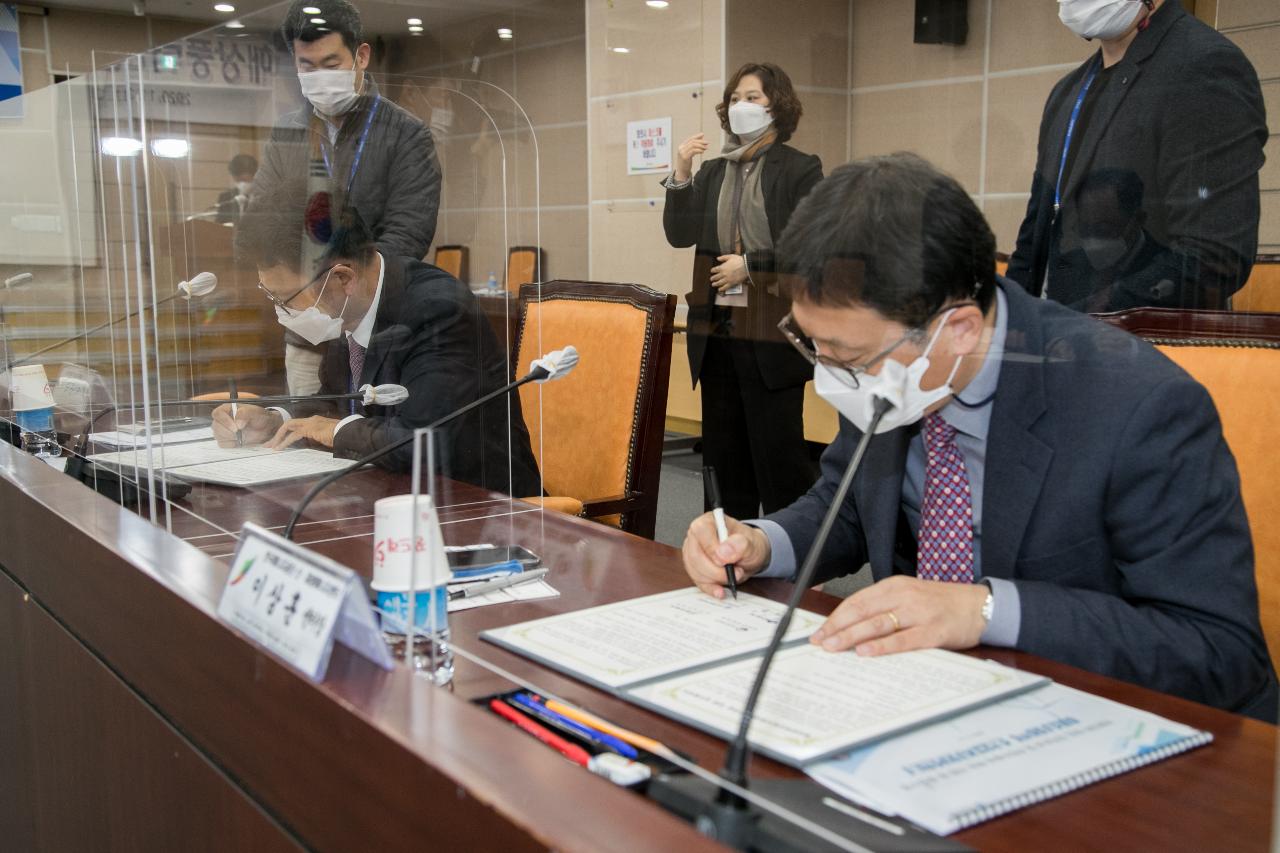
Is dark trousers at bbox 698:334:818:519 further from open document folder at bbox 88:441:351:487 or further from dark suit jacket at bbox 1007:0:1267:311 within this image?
open document folder at bbox 88:441:351:487

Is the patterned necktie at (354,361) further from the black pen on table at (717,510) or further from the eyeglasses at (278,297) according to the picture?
the black pen on table at (717,510)

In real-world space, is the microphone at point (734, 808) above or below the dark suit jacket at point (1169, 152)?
below

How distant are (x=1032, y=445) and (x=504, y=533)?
0.61 m

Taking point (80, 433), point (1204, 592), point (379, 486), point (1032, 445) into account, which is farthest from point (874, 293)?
point (80, 433)

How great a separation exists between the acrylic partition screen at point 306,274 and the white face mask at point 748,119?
0.83 ft

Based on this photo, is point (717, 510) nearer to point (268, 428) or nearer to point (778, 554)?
point (778, 554)

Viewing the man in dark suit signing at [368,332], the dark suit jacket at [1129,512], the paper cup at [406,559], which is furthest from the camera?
the man in dark suit signing at [368,332]

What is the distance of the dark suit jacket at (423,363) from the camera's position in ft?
4.19

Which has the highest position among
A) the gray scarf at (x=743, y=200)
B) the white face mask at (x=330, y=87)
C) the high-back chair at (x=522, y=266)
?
the white face mask at (x=330, y=87)

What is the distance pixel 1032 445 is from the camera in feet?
3.33

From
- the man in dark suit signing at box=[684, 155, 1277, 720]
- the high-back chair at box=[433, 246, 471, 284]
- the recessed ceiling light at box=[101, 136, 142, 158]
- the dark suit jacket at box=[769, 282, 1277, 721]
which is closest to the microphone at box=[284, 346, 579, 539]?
the high-back chair at box=[433, 246, 471, 284]

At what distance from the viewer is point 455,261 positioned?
1296 millimetres

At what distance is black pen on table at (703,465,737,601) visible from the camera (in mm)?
1075

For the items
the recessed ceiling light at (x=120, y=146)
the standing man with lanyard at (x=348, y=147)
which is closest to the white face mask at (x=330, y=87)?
the standing man with lanyard at (x=348, y=147)
